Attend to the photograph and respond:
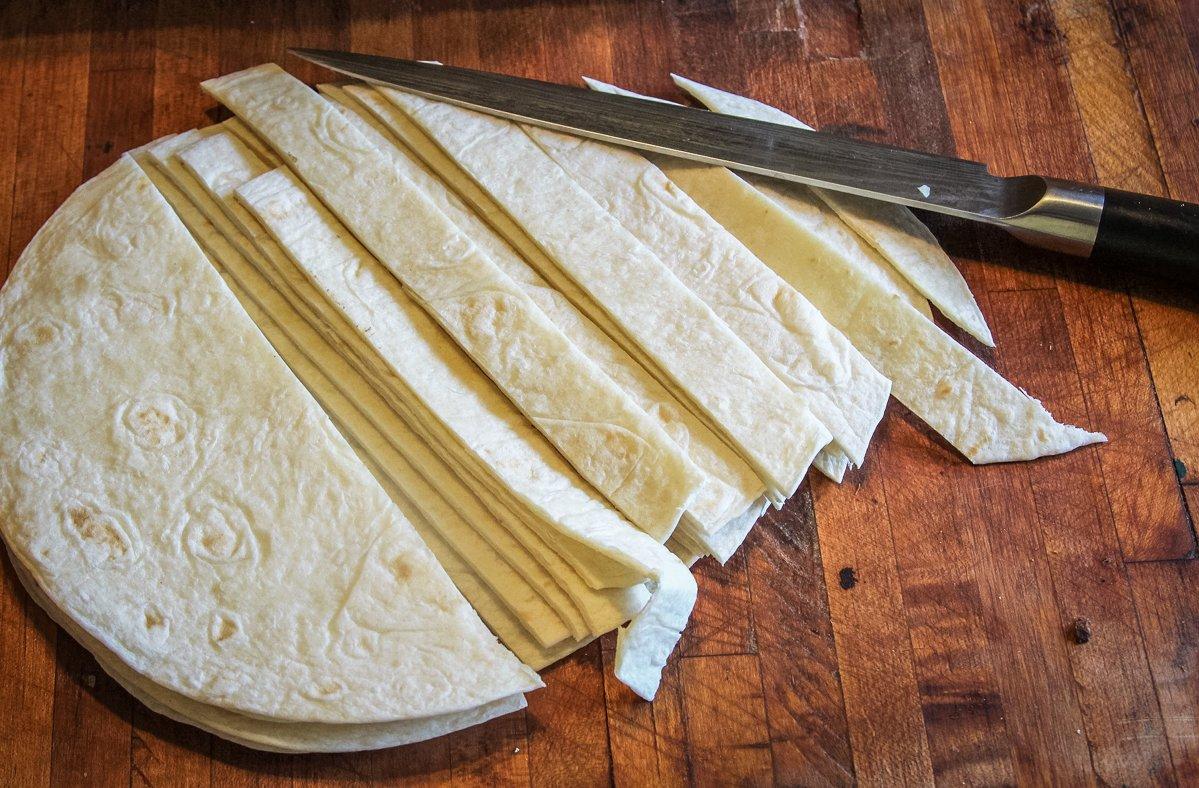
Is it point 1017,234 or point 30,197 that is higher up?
point 30,197

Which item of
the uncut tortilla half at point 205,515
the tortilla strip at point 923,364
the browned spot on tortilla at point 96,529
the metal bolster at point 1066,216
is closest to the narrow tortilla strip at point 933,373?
the tortilla strip at point 923,364

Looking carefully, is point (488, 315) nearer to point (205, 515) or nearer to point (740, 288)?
point (740, 288)

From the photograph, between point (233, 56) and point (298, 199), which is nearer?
point (298, 199)

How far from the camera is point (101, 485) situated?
239cm

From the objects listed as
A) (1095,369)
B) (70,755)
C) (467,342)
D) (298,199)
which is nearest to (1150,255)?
(1095,369)

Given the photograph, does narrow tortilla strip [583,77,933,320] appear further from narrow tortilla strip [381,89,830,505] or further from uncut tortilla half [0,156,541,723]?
uncut tortilla half [0,156,541,723]

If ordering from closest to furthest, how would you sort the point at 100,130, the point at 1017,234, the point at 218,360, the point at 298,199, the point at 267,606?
the point at 267,606 < the point at 218,360 < the point at 298,199 < the point at 1017,234 < the point at 100,130

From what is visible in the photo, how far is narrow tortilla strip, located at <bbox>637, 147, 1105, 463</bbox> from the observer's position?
266 cm

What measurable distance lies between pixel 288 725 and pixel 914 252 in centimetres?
196

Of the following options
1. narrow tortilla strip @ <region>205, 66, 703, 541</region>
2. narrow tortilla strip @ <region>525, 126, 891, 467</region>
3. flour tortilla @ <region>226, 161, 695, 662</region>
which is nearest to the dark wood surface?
narrow tortilla strip @ <region>525, 126, 891, 467</region>

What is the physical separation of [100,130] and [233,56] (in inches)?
17.3

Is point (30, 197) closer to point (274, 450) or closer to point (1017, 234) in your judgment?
point (274, 450)

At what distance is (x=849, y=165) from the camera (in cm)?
284

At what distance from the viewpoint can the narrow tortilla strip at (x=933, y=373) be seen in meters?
2.66
